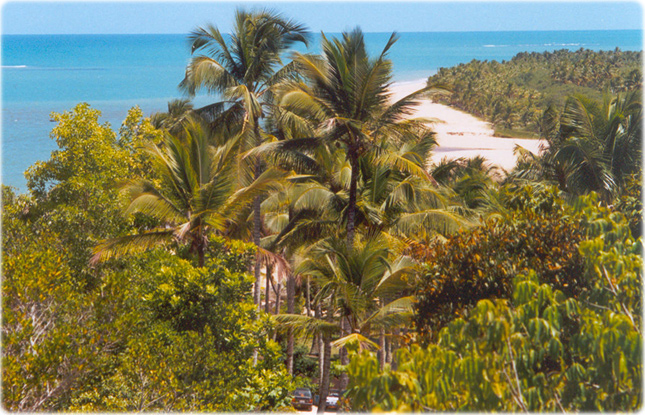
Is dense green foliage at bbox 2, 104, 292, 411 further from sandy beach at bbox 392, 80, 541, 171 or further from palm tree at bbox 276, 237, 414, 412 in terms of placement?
sandy beach at bbox 392, 80, 541, 171

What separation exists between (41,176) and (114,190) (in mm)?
2545

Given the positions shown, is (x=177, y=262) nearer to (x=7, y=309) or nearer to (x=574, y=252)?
(x=7, y=309)

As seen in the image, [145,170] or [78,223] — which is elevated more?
[145,170]

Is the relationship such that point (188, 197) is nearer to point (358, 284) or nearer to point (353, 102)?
point (358, 284)

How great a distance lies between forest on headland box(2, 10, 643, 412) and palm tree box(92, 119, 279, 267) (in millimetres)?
45

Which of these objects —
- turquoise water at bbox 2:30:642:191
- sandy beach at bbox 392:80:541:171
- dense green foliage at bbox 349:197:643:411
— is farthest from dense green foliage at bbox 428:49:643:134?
dense green foliage at bbox 349:197:643:411

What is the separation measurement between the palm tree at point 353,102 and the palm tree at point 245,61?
10.9ft

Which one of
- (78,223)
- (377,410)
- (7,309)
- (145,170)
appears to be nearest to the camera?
(377,410)

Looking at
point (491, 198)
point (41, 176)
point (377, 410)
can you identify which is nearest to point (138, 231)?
point (41, 176)

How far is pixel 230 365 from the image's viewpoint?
9.10m

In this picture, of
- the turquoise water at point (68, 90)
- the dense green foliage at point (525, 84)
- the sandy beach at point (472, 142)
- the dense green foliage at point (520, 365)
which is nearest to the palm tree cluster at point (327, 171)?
the dense green foliage at point (520, 365)

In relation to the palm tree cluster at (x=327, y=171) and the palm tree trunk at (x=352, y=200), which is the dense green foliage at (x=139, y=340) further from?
the palm tree trunk at (x=352, y=200)

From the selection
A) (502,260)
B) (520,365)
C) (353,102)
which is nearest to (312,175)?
(353,102)

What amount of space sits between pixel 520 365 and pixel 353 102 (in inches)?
366
